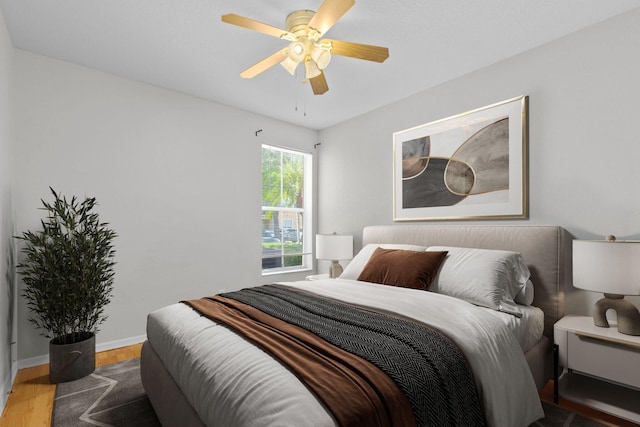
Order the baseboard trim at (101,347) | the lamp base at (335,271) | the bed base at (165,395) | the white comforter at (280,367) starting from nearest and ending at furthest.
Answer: the white comforter at (280,367), the bed base at (165,395), the baseboard trim at (101,347), the lamp base at (335,271)

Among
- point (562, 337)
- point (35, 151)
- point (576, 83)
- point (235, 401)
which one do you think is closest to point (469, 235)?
point (562, 337)

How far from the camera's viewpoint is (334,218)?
4406 mm

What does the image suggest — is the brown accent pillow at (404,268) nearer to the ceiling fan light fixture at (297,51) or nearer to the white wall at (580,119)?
the white wall at (580,119)

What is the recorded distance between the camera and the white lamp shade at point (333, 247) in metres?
3.81

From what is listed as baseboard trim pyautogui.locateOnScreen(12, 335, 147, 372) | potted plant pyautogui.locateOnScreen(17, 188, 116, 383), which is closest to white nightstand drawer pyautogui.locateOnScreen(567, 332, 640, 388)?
potted plant pyautogui.locateOnScreen(17, 188, 116, 383)

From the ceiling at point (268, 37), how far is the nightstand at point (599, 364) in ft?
6.74

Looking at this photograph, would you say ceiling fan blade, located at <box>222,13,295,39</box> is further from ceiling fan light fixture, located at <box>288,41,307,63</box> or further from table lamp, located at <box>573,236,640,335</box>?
table lamp, located at <box>573,236,640,335</box>

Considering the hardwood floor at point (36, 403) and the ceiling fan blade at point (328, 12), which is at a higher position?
the ceiling fan blade at point (328, 12)

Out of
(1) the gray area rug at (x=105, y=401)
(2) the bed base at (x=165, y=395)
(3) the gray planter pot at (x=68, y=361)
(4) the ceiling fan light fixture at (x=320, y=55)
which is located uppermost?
(4) the ceiling fan light fixture at (x=320, y=55)

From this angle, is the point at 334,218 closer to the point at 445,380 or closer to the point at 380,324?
the point at 380,324

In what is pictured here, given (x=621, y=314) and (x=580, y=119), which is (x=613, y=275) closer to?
(x=621, y=314)

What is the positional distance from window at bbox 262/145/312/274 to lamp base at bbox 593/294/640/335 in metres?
3.25

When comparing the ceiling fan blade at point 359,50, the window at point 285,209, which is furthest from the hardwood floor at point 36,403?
the ceiling fan blade at point 359,50

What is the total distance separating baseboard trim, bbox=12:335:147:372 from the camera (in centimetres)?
259
